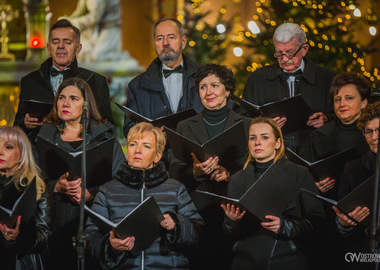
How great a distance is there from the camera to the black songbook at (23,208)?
153 inches

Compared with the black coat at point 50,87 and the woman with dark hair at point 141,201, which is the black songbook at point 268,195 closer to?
the woman with dark hair at point 141,201

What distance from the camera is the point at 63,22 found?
568 centimetres

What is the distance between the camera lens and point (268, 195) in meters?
3.99

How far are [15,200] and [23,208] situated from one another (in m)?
0.38

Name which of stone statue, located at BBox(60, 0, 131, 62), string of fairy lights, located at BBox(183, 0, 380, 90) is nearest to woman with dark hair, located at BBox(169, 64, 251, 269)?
string of fairy lights, located at BBox(183, 0, 380, 90)

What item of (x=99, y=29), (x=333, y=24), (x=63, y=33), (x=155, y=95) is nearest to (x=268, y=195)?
(x=155, y=95)

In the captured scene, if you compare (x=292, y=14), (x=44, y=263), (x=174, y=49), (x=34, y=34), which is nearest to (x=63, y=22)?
(x=174, y=49)

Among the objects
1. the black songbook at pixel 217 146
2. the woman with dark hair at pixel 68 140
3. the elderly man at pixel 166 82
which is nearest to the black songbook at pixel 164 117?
the woman with dark hair at pixel 68 140

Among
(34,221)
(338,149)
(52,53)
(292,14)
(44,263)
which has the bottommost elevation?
(44,263)

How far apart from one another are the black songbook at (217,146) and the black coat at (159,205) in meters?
0.25

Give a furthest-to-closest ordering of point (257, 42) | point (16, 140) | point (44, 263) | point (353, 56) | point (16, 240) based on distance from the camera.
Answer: point (257, 42) < point (353, 56) < point (44, 263) < point (16, 140) < point (16, 240)

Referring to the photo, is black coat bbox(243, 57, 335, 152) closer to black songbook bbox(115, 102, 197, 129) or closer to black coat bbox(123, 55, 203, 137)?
black coat bbox(123, 55, 203, 137)

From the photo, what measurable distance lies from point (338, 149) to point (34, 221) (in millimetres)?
2093

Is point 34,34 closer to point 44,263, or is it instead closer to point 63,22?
point 63,22
